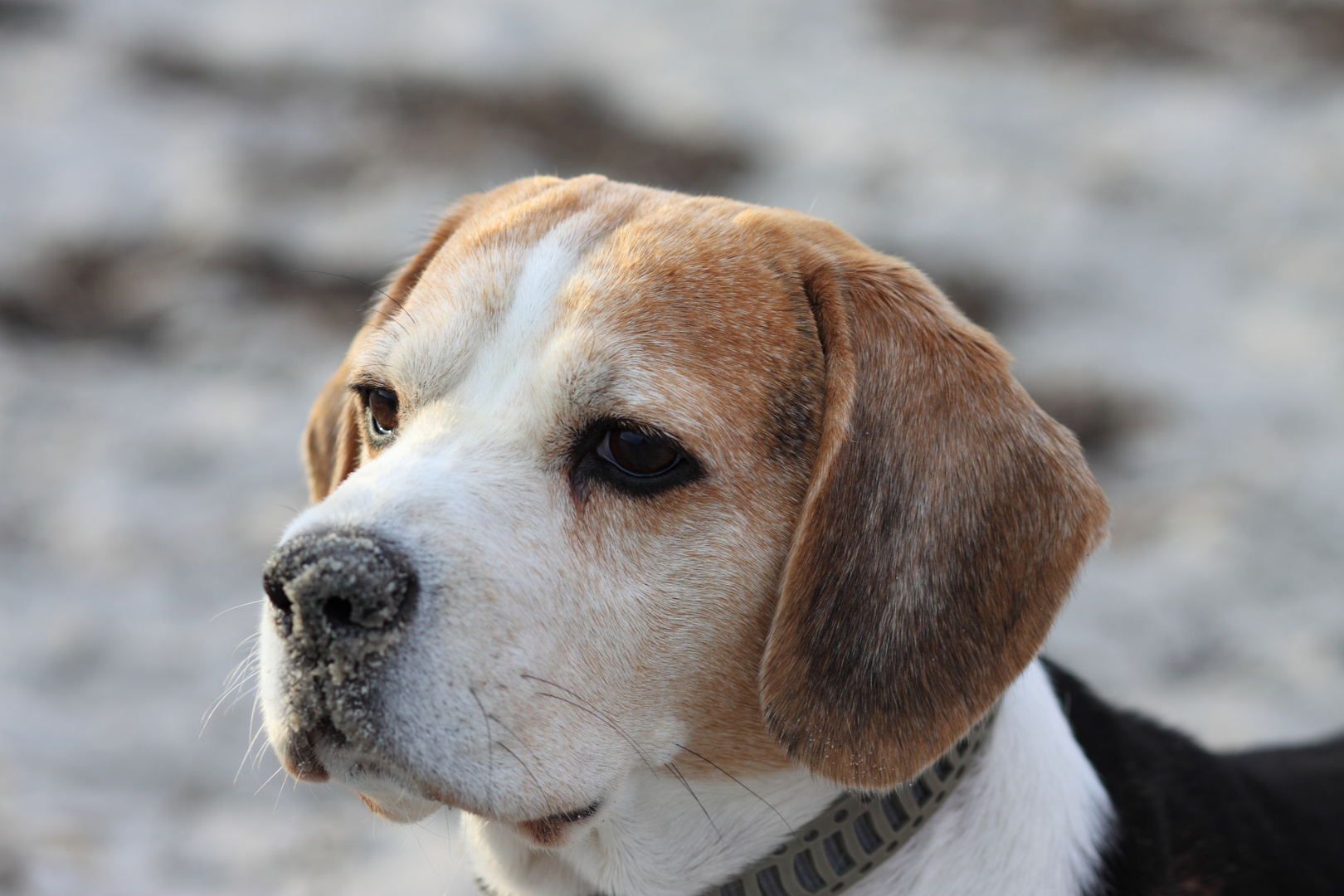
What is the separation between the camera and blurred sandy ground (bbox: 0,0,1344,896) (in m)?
4.80

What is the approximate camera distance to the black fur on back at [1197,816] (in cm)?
257

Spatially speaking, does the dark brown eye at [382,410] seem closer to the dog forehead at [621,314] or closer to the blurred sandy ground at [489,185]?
the dog forehead at [621,314]

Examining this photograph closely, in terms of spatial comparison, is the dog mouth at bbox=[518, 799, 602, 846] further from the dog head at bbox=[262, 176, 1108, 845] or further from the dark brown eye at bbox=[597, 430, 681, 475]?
the dark brown eye at bbox=[597, 430, 681, 475]

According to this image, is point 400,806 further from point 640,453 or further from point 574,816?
point 640,453

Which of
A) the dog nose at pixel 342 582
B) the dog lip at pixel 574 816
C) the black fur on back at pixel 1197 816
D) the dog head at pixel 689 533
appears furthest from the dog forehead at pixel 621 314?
the black fur on back at pixel 1197 816

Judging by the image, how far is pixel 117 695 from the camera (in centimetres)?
490

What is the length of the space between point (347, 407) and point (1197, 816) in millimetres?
2309

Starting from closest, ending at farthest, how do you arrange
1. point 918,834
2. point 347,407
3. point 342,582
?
point 342,582
point 918,834
point 347,407

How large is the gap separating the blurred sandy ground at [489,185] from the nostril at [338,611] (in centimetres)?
184

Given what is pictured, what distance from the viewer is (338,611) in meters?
2.01

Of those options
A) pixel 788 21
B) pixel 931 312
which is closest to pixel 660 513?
pixel 931 312

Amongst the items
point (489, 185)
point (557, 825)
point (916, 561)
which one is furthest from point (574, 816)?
point (489, 185)

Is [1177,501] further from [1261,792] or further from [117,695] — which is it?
[117,695]

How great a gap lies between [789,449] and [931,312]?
1.40 feet
